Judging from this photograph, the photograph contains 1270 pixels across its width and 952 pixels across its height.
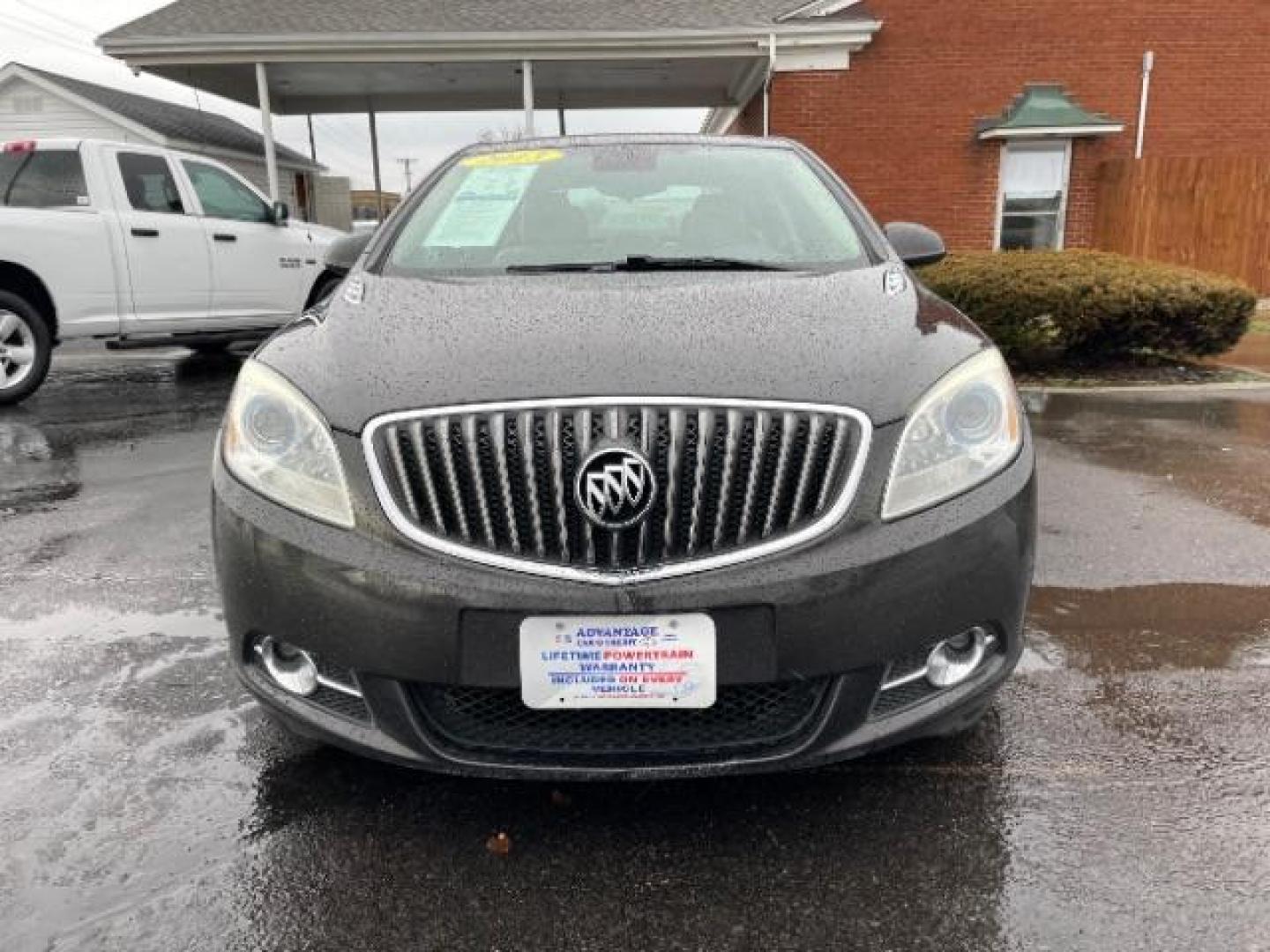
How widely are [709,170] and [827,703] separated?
2.18 m

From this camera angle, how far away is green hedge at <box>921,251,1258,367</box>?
7.76 m

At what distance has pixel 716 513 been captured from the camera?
6.35 ft

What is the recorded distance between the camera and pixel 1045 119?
1387cm

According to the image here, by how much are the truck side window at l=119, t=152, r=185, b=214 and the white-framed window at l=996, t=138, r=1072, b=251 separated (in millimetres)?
10931

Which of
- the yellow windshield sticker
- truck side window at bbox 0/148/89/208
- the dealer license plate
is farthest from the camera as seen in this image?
truck side window at bbox 0/148/89/208

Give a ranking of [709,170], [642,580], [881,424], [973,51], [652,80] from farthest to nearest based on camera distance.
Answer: [652,80] → [973,51] → [709,170] → [881,424] → [642,580]

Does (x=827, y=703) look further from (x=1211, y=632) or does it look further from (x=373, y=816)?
(x=1211, y=632)

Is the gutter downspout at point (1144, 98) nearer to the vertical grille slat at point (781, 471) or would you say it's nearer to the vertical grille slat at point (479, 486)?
the vertical grille slat at point (781, 471)

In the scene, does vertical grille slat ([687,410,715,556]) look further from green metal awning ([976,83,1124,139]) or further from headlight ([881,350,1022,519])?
green metal awning ([976,83,1124,139])

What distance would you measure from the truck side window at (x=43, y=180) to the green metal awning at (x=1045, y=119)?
1119cm

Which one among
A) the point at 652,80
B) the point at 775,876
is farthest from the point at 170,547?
the point at 652,80

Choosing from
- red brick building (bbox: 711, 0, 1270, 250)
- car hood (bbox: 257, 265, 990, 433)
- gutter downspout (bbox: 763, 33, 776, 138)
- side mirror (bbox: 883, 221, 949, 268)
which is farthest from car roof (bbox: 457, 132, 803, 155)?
red brick building (bbox: 711, 0, 1270, 250)

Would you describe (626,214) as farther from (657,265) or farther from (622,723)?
(622,723)

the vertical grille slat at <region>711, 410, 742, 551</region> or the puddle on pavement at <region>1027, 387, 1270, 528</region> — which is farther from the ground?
the vertical grille slat at <region>711, 410, 742, 551</region>
